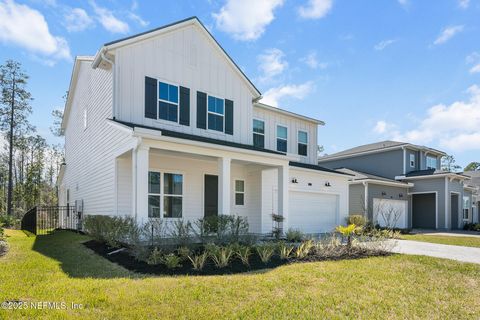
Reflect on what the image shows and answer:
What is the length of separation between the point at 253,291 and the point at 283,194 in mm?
7485

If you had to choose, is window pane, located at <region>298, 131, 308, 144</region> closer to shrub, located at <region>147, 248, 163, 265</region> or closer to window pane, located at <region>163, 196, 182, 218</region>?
window pane, located at <region>163, 196, 182, 218</region>

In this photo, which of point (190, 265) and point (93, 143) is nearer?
point (190, 265)

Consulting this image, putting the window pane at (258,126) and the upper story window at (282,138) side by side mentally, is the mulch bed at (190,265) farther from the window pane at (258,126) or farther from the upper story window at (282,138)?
the upper story window at (282,138)

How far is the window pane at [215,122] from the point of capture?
13.4 m

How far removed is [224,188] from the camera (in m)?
10.6

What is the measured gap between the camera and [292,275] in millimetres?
6430

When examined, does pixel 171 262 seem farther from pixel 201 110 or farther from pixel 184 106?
pixel 201 110

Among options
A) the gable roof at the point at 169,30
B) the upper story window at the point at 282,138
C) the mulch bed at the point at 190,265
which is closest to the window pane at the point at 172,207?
the mulch bed at the point at 190,265

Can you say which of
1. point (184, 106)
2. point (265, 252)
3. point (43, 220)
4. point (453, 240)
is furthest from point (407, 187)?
point (43, 220)

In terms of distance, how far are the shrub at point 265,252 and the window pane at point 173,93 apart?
22.0ft

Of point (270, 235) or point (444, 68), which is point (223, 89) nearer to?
point (270, 235)

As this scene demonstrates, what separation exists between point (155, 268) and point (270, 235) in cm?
672

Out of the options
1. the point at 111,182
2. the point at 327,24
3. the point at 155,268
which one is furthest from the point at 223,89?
the point at 155,268

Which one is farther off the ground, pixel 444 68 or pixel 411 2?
pixel 411 2
